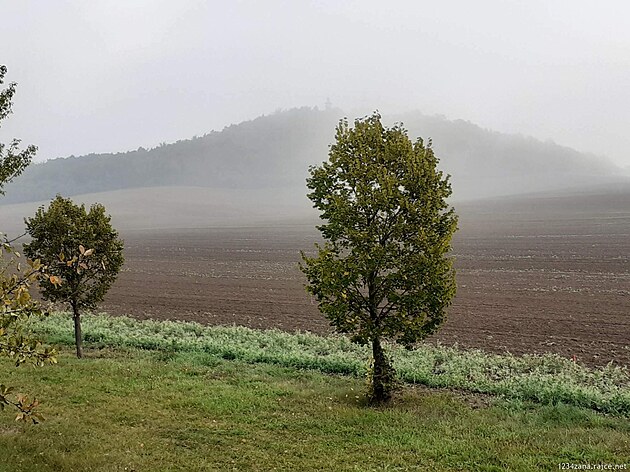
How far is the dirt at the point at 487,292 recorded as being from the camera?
971 inches

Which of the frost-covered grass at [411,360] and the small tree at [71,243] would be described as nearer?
the frost-covered grass at [411,360]

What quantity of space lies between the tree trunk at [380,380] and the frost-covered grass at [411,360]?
3.03m

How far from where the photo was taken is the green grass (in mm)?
9531

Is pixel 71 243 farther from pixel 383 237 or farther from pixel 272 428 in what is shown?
pixel 383 237

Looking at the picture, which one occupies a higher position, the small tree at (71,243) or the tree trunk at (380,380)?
the small tree at (71,243)

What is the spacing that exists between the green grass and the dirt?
32.7 ft

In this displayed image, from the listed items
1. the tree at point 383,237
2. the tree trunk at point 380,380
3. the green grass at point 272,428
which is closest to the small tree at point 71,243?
the green grass at point 272,428

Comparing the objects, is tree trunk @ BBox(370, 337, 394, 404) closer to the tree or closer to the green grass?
the tree

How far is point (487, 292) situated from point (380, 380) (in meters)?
25.0

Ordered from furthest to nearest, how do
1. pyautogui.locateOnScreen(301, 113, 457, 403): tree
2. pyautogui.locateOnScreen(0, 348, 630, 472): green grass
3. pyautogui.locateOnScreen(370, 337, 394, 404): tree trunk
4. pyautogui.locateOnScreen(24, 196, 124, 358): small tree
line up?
1. pyautogui.locateOnScreen(24, 196, 124, 358): small tree
2. pyautogui.locateOnScreen(370, 337, 394, 404): tree trunk
3. pyautogui.locateOnScreen(301, 113, 457, 403): tree
4. pyautogui.locateOnScreen(0, 348, 630, 472): green grass

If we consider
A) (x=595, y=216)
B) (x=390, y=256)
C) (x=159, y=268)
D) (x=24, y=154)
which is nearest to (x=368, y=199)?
(x=390, y=256)

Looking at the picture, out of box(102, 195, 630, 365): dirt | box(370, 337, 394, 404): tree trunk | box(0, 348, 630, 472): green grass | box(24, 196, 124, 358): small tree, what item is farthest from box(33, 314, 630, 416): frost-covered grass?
box(24, 196, 124, 358): small tree

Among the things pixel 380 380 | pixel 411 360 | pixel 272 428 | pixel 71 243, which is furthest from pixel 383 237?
pixel 71 243

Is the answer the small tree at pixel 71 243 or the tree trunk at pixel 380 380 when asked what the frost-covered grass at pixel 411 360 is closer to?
the tree trunk at pixel 380 380
